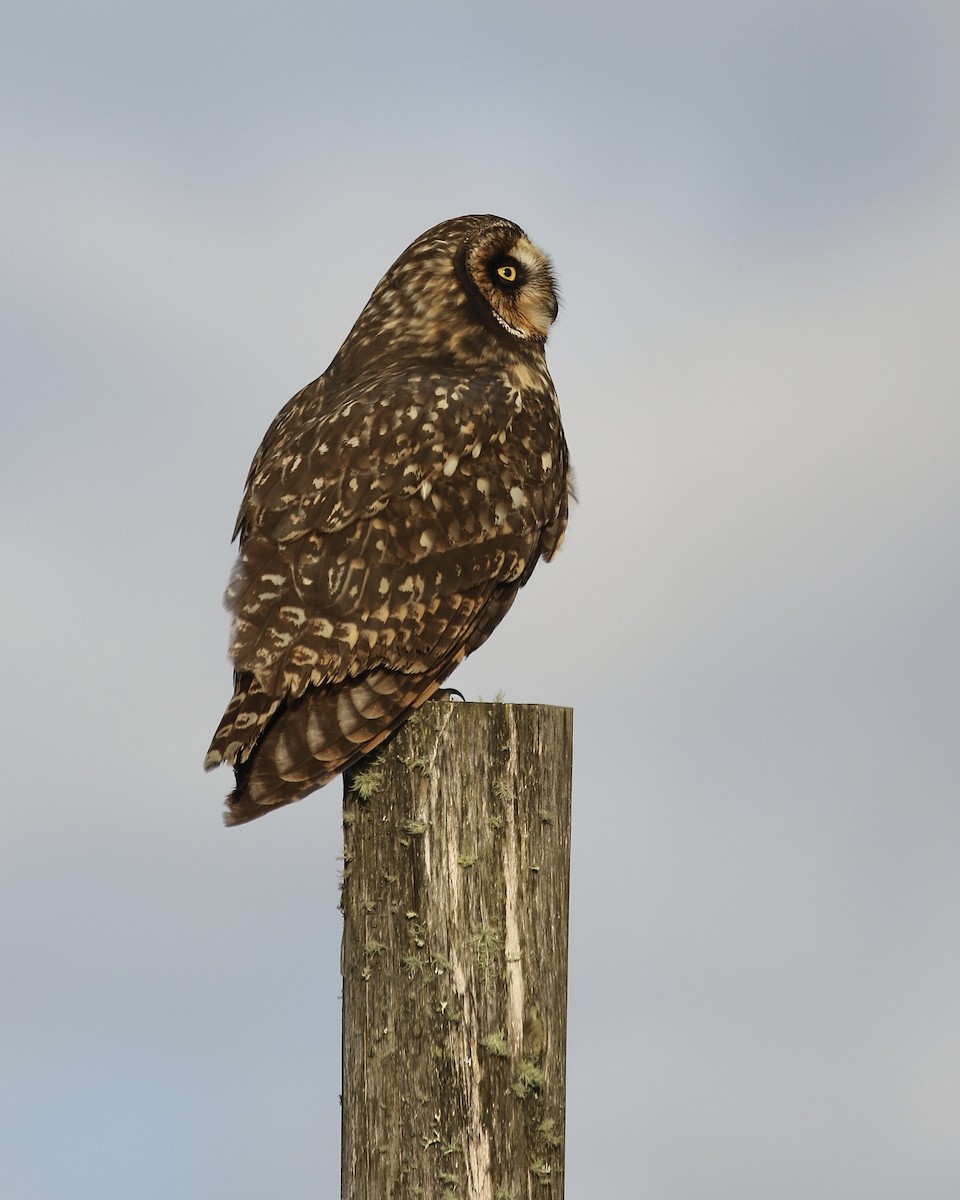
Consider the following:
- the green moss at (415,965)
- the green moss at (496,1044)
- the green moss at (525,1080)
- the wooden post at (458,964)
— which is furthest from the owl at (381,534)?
the green moss at (525,1080)

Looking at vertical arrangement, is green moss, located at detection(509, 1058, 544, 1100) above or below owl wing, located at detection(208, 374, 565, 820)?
below

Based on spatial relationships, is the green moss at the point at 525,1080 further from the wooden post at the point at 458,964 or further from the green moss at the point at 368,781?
the green moss at the point at 368,781

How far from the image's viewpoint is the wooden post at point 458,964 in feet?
13.6

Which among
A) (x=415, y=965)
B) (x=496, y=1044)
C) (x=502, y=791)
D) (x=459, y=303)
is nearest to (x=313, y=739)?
(x=502, y=791)

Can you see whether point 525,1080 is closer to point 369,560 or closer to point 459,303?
point 369,560

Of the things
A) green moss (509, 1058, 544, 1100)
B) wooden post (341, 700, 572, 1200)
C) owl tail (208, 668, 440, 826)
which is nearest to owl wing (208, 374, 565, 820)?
owl tail (208, 668, 440, 826)

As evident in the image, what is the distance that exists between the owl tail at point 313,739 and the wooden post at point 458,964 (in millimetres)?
127

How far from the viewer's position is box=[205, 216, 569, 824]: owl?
15.2 feet

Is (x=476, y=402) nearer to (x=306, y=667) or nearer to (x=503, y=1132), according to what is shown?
(x=306, y=667)

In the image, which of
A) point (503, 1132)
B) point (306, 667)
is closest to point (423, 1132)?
point (503, 1132)

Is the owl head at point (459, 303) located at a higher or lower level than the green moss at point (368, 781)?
higher

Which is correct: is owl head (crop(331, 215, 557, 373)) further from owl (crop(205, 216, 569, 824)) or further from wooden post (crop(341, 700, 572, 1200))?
wooden post (crop(341, 700, 572, 1200))

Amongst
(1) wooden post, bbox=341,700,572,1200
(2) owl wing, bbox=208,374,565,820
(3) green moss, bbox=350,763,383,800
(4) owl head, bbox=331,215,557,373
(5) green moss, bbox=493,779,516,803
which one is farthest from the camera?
(4) owl head, bbox=331,215,557,373

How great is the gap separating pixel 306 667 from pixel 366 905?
812mm
